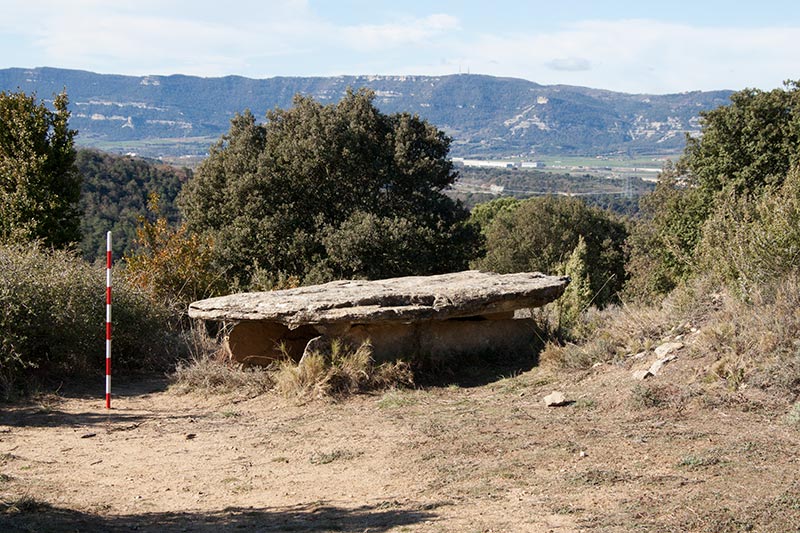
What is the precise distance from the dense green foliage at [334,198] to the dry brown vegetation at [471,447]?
10.6 m

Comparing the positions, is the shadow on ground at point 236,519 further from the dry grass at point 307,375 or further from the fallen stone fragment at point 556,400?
the dry grass at point 307,375

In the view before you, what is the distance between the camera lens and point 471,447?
720 cm

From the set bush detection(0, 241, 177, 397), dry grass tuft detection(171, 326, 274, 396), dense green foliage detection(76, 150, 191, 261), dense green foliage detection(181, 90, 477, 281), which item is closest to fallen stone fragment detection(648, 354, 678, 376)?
dry grass tuft detection(171, 326, 274, 396)

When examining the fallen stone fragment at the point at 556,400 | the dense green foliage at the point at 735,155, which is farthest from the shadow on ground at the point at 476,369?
the dense green foliage at the point at 735,155

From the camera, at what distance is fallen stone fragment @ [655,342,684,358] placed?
9250 mm

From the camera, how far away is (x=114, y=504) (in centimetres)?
621

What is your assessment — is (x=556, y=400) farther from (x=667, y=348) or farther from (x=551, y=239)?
(x=551, y=239)

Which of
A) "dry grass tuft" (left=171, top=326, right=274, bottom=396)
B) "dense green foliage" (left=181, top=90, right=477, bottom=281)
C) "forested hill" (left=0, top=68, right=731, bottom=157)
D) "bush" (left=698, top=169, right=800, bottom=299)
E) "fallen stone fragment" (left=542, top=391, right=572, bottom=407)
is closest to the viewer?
"fallen stone fragment" (left=542, top=391, right=572, bottom=407)

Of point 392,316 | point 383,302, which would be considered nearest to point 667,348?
point 392,316

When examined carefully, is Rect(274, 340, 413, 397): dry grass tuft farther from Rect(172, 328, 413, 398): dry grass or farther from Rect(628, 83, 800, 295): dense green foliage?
Rect(628, 83, 800, 295): dense green foliage

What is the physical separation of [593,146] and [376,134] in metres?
168

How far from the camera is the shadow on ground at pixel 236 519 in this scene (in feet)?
18.1

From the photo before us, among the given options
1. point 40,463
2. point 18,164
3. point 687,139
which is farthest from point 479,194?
point 40,463

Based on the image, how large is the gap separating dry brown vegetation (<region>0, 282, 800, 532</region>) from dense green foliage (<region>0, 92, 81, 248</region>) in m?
7.12
